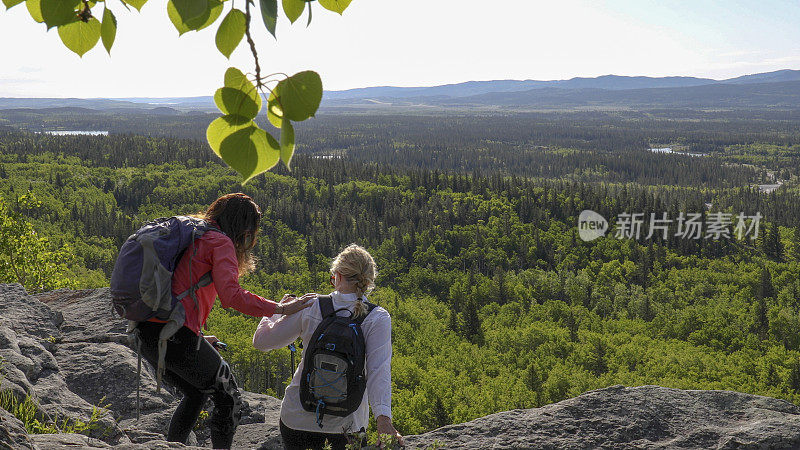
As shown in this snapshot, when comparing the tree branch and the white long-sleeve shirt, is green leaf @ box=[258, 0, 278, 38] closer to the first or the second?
the tree branch

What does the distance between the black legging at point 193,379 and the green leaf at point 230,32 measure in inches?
114

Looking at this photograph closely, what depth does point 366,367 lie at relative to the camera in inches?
129

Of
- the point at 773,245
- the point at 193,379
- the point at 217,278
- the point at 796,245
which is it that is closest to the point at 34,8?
the point at 217,278

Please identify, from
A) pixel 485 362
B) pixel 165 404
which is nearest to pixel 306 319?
pixel 165 404

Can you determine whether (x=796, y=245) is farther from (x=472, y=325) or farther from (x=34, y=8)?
(x=34, y=8)

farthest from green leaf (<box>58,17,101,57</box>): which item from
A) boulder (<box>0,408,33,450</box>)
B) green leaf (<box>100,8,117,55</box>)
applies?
boulder (<box>0,408,33,450</box>)

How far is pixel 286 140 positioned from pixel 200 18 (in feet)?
0.87

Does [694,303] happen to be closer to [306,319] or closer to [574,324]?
[574,324]

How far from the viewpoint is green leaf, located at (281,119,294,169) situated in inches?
29.6

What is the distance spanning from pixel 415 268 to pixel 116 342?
7076 centimetres

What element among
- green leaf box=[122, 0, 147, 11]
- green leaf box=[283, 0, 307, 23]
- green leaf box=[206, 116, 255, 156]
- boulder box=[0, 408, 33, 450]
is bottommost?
boulder box=[0, 408, 33, 450]

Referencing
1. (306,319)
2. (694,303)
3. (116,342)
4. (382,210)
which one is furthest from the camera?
(382,210)

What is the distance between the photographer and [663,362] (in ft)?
157

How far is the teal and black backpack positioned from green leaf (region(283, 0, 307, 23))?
8.08 ft
